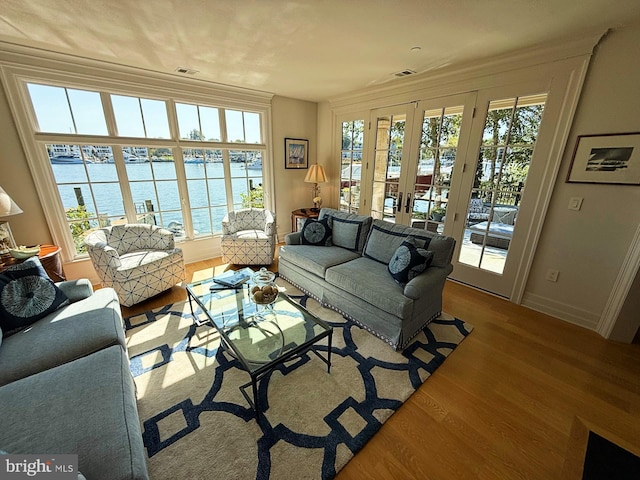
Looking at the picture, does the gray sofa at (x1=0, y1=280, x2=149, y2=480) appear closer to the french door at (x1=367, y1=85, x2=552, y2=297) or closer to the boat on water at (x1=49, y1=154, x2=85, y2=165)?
the boat on water at (x1=49, y1=154, x2=85, y2=165)

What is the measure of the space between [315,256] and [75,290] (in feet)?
6.42

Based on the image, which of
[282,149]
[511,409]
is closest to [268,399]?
[511,409]

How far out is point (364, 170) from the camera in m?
3.98

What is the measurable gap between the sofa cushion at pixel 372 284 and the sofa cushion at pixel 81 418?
5.29 ft

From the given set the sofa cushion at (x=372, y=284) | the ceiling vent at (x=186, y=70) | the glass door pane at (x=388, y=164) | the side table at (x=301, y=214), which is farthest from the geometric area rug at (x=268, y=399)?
the ceiling vent at (x=186, y=70)

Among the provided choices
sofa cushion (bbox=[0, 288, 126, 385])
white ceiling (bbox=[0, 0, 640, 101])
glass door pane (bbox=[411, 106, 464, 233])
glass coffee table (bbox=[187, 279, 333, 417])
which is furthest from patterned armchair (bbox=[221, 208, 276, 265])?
glass door pane (bbox=[411, 106, 464, 233])

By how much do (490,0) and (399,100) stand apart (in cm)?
180

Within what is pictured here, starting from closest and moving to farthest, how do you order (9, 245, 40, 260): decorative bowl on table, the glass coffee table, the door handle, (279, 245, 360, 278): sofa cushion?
the glass coffee table → (9, 245, 40, 260): decorative bowl on table → (279, 245, 360, 278): sofa cushion → the door handle

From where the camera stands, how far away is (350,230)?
116 inches

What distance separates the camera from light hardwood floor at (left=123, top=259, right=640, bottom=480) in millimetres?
1319

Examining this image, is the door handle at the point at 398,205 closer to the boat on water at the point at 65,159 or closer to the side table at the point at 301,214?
the side table at the point at 301,214

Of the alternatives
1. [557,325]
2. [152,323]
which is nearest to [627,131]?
[557,325]

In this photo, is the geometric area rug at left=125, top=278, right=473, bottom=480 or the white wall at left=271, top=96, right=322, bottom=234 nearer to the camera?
the geometric area rug at left=125, top=278, right=473, bottom=480

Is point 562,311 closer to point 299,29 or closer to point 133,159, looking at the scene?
point 299,29
